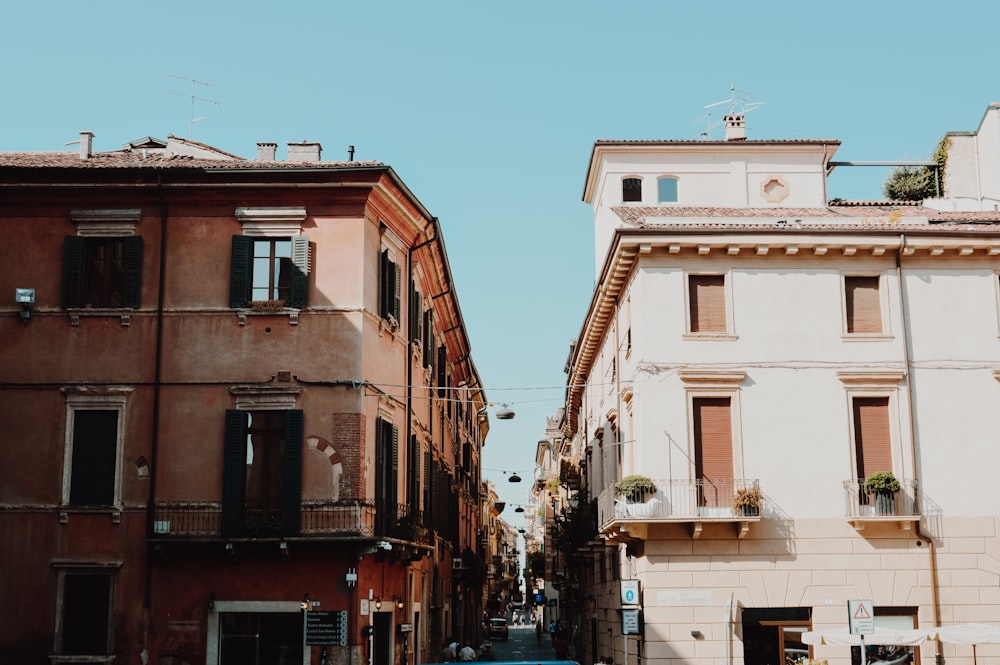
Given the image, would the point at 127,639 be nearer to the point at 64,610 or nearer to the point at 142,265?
the point at 64,610

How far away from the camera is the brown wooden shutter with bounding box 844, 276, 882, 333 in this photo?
25.5 metres

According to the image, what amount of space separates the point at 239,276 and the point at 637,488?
9.62m

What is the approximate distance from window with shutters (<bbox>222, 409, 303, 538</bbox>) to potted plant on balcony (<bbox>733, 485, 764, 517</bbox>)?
9162mm

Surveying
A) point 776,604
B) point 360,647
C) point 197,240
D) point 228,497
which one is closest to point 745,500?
point 776,604

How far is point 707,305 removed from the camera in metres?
25.5

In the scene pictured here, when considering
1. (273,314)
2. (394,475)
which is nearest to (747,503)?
(394,475)

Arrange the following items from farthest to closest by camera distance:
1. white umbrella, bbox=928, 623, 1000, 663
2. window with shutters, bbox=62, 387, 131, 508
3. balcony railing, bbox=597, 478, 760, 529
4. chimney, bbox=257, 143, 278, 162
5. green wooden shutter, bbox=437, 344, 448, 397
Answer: green wooden shutter, bbox=437, 344, 448, 397
chimney, bbox=257, 143, 278, 162
balcony railing, bbox=597, 478, 760, 529
window with shutters, bbox=62, 387, 131, 508
white umbrella, bbox=928, 623, 1000, 663

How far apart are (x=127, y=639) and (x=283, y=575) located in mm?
3421

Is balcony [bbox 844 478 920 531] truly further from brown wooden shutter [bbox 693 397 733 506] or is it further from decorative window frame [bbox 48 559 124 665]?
decorative window frame [bbox 48 559 124 665]

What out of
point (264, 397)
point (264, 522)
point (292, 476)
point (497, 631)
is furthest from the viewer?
point (497, 631)

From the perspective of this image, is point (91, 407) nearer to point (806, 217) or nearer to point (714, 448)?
point (714, 448)

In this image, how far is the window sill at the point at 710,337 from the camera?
25.1m

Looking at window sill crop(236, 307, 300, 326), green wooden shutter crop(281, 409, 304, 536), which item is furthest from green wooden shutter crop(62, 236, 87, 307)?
green wooden shutter crop(281, 409, 304, 536)

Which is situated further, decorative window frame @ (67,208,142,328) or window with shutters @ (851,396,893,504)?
window with shutters @ (851,396,893,504)
